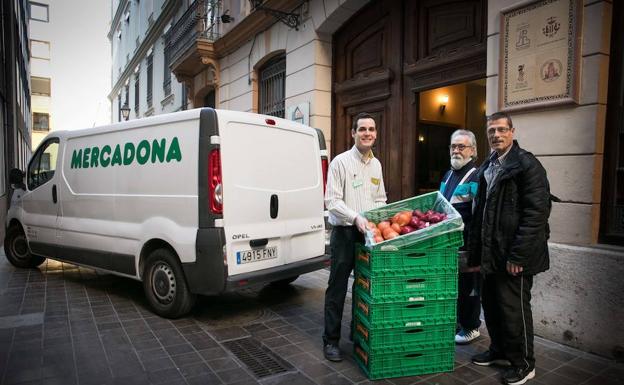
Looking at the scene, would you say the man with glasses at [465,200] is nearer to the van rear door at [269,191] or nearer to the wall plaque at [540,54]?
the wall plaque at [540,54]

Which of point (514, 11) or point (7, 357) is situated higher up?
point (514, 11)

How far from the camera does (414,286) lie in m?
3.30

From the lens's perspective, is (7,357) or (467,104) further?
(467,104)

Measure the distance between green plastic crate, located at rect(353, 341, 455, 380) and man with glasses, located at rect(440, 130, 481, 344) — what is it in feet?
2.45

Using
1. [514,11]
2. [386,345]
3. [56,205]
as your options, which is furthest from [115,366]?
[514,11]

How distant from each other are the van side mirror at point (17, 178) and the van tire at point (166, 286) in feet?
11.3

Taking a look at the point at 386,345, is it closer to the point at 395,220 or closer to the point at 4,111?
the point at 395,220

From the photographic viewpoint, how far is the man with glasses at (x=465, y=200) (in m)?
3.93

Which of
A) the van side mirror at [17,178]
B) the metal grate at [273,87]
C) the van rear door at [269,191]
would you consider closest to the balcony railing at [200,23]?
the metal grate at [273,87]

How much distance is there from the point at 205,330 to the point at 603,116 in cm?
433

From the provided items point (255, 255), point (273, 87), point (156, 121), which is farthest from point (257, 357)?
point (273, 87)

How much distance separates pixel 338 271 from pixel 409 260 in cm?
67

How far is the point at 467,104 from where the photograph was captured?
8461mm

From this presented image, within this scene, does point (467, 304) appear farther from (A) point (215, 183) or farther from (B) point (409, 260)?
(A) point (215, 183)
